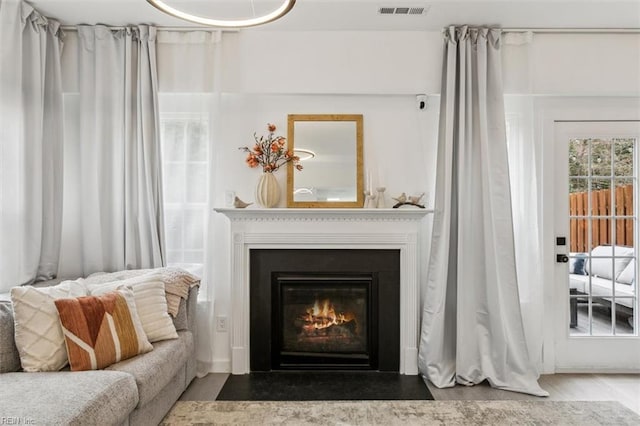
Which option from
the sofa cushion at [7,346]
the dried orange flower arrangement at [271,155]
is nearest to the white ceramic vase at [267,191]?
the dried orange flower arrangement at [271,155]

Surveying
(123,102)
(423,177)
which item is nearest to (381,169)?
(423,177)

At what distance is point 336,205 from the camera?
3180 millimetres

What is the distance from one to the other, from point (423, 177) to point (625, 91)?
1.68 meters

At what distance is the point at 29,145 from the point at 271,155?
1672 millimetres

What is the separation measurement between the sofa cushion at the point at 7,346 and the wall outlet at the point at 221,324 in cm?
136

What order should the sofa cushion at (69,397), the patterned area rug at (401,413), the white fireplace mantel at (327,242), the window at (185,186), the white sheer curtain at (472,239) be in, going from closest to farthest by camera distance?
the sofa cushion at (69,397) < the patterned area rug at (401,413) < the white sheer curtain at (472,239) < the white fireplace mantel at (327,242) < the window at (185,186)

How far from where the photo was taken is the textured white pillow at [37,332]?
2023 mm

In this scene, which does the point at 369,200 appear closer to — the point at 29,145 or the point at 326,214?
the point at 326,214

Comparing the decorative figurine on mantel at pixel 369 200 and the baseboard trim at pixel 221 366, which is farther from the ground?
the decorative figurine on mantel at pixel 369 200

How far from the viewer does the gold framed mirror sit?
320 cm

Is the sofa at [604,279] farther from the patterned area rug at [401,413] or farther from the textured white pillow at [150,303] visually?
the textured white pillow at [150,303]

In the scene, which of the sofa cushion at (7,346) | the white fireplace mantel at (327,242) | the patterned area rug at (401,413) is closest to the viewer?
the sofa cushion at (7,346)

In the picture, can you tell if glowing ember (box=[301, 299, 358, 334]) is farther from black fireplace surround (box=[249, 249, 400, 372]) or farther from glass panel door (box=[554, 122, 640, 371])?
glass panel door (box=[554, 122, 640, 371])

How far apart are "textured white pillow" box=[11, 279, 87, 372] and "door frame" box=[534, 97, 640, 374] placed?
3.34 metres
